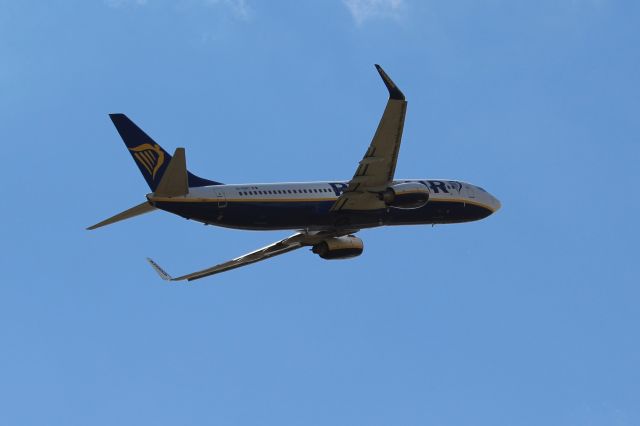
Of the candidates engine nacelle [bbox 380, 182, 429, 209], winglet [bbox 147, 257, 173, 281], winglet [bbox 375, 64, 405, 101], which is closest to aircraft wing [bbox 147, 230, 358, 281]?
winglet [bbox 147, 257, 173, 281]

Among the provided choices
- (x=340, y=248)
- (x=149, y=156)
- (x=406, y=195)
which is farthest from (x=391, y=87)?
(x=340, y=248)

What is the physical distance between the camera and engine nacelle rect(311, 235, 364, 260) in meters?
72.2

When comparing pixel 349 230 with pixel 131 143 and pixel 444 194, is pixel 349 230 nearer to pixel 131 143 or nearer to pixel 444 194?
pixel 444 194

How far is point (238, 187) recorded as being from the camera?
65.8 meters

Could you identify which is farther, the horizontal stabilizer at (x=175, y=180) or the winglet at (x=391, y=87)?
the horizontal stabilizer at (x=175, y=180)

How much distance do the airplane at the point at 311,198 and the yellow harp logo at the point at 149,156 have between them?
0.05 meters

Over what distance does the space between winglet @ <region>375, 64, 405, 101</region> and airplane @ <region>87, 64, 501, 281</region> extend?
0.04 meters

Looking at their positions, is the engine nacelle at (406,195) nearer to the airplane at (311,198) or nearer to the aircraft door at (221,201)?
the airplane at (311,198)

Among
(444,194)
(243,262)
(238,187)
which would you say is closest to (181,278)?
(243,262)

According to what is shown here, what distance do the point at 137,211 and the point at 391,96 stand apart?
508 inches

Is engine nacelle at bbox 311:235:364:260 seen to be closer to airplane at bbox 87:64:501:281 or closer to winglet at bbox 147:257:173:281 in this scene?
airplane at bbox 87:64:501:281

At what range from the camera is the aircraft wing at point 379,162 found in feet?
199

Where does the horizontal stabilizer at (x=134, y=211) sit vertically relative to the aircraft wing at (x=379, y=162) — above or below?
below

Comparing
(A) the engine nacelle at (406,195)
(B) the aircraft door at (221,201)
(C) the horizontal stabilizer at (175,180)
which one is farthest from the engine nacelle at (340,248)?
(C) the horizontal stabilizer at (175,180)
